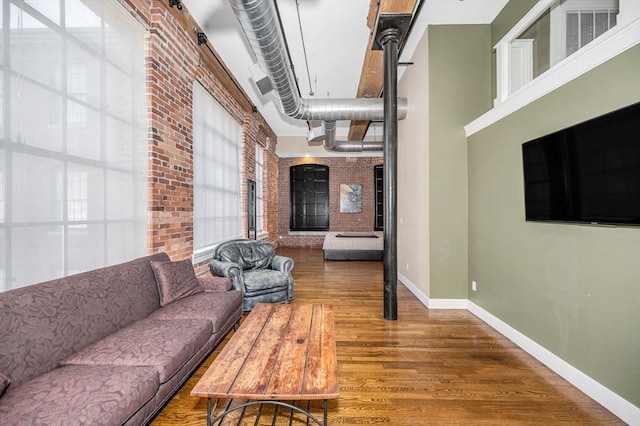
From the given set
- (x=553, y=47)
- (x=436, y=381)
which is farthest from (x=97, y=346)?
(x=553, y=47)

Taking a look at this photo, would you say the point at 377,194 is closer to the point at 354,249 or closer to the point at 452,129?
the point at 354,249

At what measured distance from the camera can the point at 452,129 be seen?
139 inches

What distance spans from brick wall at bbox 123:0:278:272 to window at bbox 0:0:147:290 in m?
0.10

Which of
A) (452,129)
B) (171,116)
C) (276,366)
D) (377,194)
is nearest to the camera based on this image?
(276,366)

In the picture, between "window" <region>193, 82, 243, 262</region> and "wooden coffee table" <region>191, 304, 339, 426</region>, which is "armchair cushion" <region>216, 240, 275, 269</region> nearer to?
"window" <region>193, 82, 243, 262</region>

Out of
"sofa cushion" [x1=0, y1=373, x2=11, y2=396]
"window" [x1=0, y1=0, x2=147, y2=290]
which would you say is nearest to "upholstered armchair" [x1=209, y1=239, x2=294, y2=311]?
"window" [x1=0, y1=0, x2=147, y2=290]

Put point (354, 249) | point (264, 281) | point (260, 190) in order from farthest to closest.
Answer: point (260, 190), point (354, 249), point (264, 281)

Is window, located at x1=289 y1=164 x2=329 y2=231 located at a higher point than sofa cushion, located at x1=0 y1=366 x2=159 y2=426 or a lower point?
higher

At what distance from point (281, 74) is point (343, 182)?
6.11 m

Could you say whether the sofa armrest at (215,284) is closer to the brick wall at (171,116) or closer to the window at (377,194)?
the brick wall at (171,116)

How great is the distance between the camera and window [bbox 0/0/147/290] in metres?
1.65

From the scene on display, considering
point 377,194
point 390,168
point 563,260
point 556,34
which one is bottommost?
point 563,260

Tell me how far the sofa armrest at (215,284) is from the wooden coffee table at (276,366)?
32.9 inches

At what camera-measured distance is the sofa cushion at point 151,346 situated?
155cm
